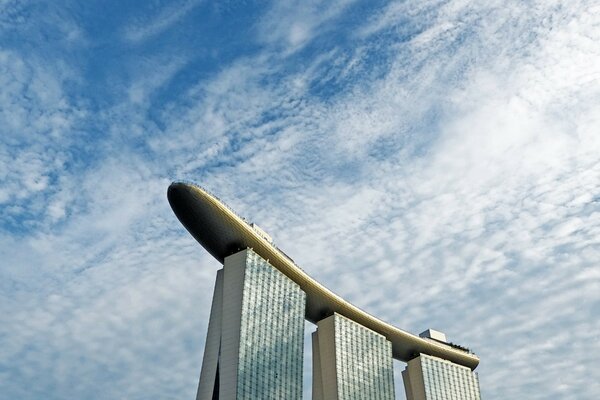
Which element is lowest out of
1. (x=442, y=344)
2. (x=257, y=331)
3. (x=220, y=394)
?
(x=220, y=394)

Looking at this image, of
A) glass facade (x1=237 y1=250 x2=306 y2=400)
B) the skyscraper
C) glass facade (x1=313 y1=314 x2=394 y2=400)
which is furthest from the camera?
glass facade (x1=313 y1=314 x2=394 y2=400)

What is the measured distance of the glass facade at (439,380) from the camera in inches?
4223

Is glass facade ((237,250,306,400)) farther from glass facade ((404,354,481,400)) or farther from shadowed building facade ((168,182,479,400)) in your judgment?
glass facade ((404,354,481,400))

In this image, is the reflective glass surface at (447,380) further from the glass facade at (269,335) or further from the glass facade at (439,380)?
the glass facade at (269,335)

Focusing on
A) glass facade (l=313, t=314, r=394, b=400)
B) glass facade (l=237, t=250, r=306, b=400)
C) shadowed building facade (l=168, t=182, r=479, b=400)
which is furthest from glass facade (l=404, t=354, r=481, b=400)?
glass facade (l=237, t=250, r=306, b=400)

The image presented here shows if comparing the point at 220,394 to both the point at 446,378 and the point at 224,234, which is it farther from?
the point at 446,378

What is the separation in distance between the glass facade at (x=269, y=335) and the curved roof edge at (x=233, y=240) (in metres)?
1.65

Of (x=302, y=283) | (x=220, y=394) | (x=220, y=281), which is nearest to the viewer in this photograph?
(x=220, y=394)

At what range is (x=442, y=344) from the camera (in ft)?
363

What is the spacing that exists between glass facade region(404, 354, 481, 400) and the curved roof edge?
48.1 ft

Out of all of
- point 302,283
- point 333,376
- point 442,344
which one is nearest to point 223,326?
point 302,283

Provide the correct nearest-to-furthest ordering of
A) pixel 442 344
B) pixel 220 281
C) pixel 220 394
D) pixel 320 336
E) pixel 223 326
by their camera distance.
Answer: pixel 220 394 < pixel 223 326 < pixel 220 281 < pixel 320 336 < pixel 442 344

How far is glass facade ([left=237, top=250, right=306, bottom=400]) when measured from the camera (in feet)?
229

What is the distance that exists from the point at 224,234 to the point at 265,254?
647cm
